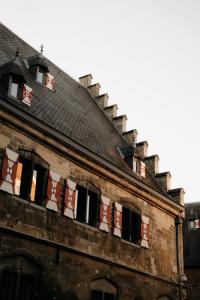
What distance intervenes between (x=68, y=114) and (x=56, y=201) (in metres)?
5.13

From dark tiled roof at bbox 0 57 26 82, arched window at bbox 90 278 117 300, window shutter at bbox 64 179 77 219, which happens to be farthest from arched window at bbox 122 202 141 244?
dark tiled roof at bbox 0 57 26 82

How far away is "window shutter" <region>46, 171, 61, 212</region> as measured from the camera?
43.8ft

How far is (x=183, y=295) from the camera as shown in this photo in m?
19.5

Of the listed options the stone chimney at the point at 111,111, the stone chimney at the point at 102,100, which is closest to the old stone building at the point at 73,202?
the stone chimney at the point at 111,111

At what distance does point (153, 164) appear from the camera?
21.2m

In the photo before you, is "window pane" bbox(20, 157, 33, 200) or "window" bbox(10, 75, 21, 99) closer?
"window pane" bbox(20, 157, 33, 200)

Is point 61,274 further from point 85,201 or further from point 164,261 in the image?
point 164,261

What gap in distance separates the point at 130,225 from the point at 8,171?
6.79m

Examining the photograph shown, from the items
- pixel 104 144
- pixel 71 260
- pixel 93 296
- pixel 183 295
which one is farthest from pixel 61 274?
pixel 183 295

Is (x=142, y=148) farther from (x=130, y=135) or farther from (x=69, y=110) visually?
(x=69, y=110)

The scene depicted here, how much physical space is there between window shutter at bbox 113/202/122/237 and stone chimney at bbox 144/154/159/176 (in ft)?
16.8

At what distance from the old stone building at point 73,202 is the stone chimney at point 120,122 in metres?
0.42

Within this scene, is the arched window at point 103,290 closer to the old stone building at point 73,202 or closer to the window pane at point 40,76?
the old stone building at point 73,202

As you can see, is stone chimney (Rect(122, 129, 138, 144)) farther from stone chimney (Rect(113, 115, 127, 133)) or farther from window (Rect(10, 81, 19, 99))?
window (Rect(10, 81, 19, 99))
